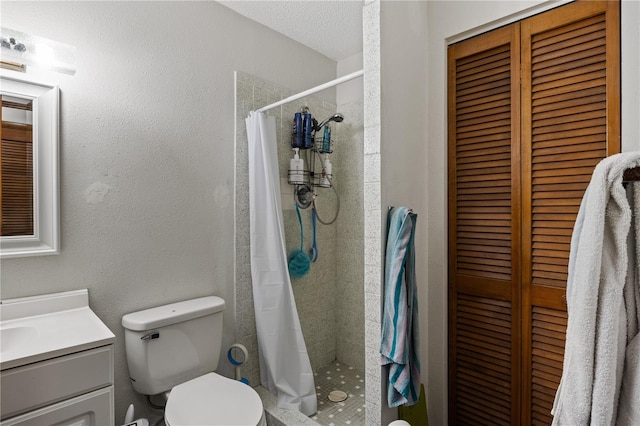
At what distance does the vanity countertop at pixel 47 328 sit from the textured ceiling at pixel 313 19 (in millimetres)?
1760

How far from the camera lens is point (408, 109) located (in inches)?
60.4

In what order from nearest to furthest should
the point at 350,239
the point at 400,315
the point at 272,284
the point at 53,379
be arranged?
the point at 53,379, the point at 400,315, the point at 272,284, the point at 350,239

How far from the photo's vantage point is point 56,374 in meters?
1.00

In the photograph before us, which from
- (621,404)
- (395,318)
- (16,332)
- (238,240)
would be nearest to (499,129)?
(395,318)

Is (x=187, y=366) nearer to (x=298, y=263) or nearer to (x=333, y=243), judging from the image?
(x=298, y=263)

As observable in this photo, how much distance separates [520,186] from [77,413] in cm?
185

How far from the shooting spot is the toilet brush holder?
6.10 feet

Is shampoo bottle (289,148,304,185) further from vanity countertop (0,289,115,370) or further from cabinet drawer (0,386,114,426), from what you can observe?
cabinet drawer (0,386,114,426)

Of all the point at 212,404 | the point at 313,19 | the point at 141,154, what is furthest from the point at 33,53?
the point at 212,404

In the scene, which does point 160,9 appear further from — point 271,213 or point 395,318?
point 395,318

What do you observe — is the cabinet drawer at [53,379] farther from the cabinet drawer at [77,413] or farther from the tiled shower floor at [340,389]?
the tiled shower floor at [340,389]

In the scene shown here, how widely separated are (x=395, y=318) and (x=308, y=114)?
56.5 inches

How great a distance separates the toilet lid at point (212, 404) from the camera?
128cm

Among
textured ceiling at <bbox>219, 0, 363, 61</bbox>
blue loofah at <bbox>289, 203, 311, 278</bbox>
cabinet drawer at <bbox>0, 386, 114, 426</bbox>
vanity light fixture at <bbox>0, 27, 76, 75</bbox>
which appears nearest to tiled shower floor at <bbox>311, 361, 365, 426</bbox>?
blue loofah at <bbox>289, 203, 311, 278</bbox>
